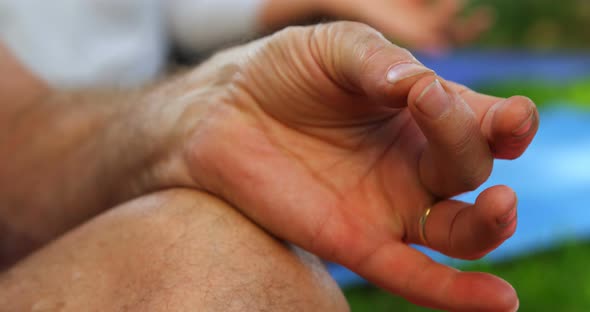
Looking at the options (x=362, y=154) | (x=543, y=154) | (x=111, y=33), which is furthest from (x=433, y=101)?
(x=543, y=154)

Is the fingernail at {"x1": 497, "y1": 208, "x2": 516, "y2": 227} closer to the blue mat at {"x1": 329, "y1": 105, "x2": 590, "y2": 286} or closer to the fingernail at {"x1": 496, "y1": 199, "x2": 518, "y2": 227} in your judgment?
the fingernail at {"x1": 496, "y1": 199, "x2": 518, "y2": 227}

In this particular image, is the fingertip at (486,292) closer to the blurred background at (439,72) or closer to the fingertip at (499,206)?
the fingertip at (499,206)

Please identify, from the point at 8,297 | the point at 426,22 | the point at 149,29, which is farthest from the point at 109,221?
the point at 426,22

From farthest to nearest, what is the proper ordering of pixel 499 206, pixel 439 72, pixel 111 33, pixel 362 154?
1. pixel 439 72
2. pixel 111 33
3. pixel 362 154
4. pixel 499 206

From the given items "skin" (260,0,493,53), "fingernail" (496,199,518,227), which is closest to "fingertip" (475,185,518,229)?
"fingernail" (496,199,518,227)

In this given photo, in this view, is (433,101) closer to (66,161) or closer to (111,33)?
(66,161)

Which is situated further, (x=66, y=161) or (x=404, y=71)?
(x=66, y=161)

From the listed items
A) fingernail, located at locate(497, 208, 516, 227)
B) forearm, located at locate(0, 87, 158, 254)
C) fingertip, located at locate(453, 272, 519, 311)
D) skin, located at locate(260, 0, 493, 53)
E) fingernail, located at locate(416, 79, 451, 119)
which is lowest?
forearm, located at locate(0, 87, 158, 254)
